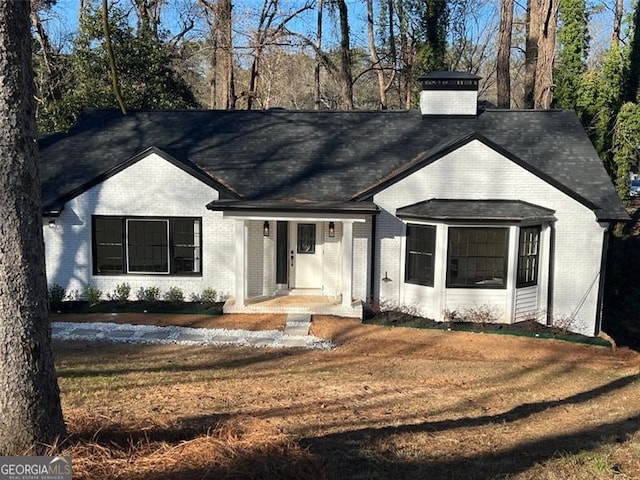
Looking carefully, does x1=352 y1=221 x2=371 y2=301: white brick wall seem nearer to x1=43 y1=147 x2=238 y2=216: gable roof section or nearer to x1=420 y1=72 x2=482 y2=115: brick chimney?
x1=43 y1=147 x2=238 y2=216: gable roof section

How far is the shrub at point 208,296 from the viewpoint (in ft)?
46.9

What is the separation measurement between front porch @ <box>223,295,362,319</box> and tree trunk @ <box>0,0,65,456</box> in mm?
9355

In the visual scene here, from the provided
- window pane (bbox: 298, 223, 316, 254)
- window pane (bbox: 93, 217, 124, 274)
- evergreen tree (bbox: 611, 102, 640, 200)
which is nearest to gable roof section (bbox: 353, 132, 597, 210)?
window pane (bbox: 298, 223, 316, 254)

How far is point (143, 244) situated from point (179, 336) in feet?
12.2

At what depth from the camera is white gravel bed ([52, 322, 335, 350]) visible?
1126cm

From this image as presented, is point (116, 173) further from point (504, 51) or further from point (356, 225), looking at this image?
point (504, 51)

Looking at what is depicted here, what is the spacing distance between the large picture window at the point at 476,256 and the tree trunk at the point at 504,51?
12.4 meters

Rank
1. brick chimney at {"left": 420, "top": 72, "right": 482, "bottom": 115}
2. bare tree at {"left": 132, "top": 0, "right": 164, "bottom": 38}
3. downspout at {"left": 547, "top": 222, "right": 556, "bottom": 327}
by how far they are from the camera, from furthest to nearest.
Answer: bare tree at {"left": 132, "top": 0, "right": 164, "bottom": 38} → brick chimney at {"left": 420, "top": 72, "right": 482, "bottom": 115} → downspout at {"left": 547, "top": 222, "right": 556, "bottom": 327}

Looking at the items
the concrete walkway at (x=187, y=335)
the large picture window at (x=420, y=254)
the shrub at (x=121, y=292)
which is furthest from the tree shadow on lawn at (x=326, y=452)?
the shrub at (x=121, y=292)

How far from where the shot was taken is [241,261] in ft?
44.8

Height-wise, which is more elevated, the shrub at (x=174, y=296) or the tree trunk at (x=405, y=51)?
the tree trunk at (x=405, y=51)

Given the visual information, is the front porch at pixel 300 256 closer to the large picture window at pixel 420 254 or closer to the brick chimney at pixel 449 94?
the large picture window at pixel 420 254

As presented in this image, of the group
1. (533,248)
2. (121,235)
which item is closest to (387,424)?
(533,248)

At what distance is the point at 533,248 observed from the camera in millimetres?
13883
